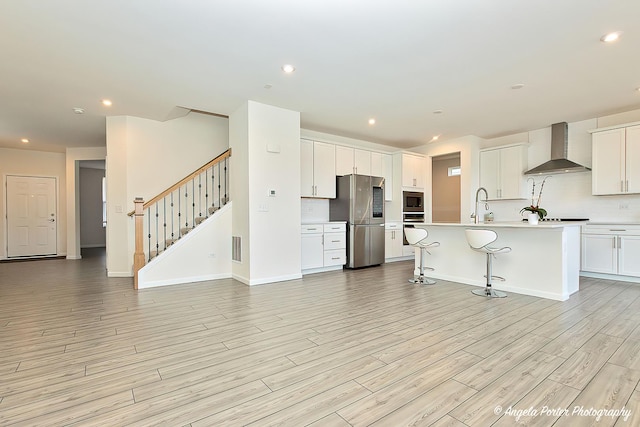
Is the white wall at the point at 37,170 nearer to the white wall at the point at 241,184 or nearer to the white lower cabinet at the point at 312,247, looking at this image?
the white wall at the point at 241,184

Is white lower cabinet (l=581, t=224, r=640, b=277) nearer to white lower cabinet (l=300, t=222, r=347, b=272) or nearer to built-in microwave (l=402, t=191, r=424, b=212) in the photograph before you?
built-in microwave (l=402, t=191, r=424, b=212)

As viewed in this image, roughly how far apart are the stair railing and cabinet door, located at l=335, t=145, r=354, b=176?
221 cm

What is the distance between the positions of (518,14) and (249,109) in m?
3.50

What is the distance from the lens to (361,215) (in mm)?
6203

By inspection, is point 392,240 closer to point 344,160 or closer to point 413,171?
point 413,171

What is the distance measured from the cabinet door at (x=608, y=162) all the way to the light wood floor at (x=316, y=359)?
2.05 meters

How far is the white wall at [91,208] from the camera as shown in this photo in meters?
10.2

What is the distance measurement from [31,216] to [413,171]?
32.7ft

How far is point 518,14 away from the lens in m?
2.65

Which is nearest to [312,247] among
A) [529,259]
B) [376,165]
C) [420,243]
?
[420,243]

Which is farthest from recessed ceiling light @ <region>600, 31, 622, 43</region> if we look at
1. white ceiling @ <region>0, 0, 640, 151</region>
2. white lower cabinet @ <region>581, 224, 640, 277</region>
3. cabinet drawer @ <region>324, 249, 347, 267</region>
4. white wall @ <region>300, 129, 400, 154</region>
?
cabinet drawer @ <region>324, 249, 347, 267</region>

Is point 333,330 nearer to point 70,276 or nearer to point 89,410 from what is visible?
point 89,410

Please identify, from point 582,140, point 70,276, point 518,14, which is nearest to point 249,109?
point 518,14

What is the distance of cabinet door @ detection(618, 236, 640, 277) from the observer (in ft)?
15.5
